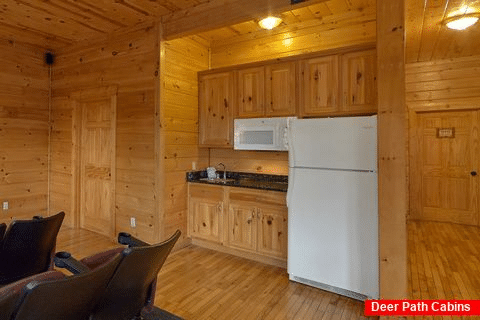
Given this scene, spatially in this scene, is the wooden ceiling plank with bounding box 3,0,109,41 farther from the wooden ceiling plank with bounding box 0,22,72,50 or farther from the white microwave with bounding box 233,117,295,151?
the white microwave with bounding box 233,117,295,151

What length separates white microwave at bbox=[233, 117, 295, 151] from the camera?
3.36 meters

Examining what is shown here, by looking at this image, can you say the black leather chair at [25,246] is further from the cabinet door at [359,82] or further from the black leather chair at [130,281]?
the cabinet door at [359,82]

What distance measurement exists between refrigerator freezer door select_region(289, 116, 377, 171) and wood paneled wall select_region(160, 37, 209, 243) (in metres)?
1.60

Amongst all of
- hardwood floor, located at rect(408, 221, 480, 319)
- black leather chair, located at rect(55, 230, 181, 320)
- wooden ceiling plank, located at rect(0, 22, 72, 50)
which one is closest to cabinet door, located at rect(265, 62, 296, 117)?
hardwood floor, located at rect(408, 221, 480, 319)

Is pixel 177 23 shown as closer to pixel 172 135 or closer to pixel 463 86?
pixel 172 135

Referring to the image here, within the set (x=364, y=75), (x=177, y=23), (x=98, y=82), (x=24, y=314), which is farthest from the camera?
(x=98, y=82)

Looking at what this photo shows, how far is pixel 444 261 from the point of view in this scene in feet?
11.3

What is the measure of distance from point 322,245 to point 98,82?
12.3 feet

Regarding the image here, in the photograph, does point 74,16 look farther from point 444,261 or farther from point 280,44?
point 444,261

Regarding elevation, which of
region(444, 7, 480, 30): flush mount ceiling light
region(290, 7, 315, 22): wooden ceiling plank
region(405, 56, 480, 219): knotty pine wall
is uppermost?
region(290, 7, 315, 22): wooden ceiling plank

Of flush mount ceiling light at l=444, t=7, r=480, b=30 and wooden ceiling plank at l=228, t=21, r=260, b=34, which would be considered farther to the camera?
wooden ceiling plank at l=228, t=21, r=260, b=34

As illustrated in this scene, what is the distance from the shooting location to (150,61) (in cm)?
365

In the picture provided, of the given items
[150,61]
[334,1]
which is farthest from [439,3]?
[150,61]

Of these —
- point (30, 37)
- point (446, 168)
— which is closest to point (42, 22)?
point (30, 37)
